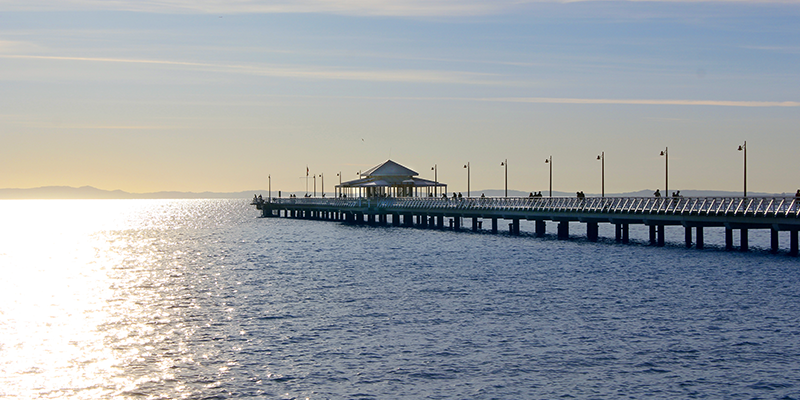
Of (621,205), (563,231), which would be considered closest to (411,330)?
(621,205)

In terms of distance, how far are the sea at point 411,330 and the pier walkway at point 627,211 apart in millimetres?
2777

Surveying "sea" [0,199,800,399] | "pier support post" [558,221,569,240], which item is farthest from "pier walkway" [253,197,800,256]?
"sea" [0,199,800,399]

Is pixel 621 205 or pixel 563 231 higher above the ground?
pixel 621 205

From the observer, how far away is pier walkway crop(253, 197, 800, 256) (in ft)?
162

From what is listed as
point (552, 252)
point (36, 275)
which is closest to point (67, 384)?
point (36, 275)

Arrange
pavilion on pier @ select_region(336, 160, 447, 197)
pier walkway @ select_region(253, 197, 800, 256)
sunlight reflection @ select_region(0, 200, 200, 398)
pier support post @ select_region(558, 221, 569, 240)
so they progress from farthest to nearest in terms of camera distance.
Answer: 1. pavilion on pier @ select_region(336, 160, 447, 197)
2. pier support post @ select_region(558, 221, 569, 240)
3. pier walkway @ select_region(253, 197, 800, 256)
4. sunlight reflection @ select_region(0, 200, 200, 398)

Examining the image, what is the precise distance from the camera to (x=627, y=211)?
60406mm

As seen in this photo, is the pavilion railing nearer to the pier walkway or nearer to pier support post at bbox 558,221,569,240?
the pier walkway

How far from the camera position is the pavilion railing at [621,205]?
49.1m

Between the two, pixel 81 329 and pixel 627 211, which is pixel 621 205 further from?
pixel 81 329

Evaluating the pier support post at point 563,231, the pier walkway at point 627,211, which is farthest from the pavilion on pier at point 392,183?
the pier support post at point 563,231

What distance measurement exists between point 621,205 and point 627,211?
116 inches

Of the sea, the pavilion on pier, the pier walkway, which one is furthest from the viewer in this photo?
the pavilion on pier

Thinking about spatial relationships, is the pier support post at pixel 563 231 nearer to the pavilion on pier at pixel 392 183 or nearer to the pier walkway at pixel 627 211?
the pier walkway at pixel 627 211
